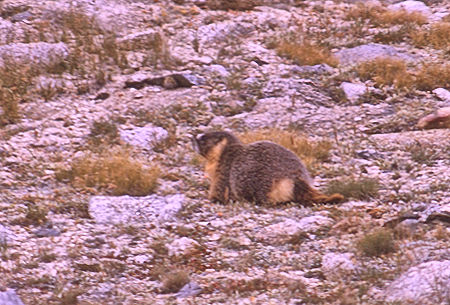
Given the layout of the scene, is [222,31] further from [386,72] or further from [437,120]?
[437,120]

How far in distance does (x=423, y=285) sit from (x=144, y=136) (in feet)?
21.8

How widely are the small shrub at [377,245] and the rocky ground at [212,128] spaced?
0.07 feet

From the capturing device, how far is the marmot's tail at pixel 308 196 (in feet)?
33.1

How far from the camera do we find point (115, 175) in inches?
433

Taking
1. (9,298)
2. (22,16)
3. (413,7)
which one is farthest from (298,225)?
(413,7)

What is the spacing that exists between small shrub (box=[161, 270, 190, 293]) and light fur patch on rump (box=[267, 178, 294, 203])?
247cm

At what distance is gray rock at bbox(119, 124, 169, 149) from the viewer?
41.8 ft

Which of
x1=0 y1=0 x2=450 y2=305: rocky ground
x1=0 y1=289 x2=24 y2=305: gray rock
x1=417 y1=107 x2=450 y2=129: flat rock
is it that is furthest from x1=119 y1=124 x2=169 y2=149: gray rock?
x1=0 y1=289 x2=24 y2=305: gray rock

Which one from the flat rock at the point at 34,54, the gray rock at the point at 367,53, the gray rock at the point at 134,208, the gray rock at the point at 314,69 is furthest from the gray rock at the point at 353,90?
the flat rock at the point at 34,54

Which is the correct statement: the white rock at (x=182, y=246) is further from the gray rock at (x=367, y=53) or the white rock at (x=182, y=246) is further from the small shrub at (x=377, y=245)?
the gray rock at (x=367, y=53)

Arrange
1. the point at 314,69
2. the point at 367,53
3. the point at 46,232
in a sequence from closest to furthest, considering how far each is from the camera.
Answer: the point at 46,232
the point at 314,69
the point at 367,53

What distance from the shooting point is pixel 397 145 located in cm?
1230

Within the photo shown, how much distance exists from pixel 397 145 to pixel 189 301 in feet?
18.9

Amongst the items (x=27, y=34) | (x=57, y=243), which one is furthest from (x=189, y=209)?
(x=27, y=34)
